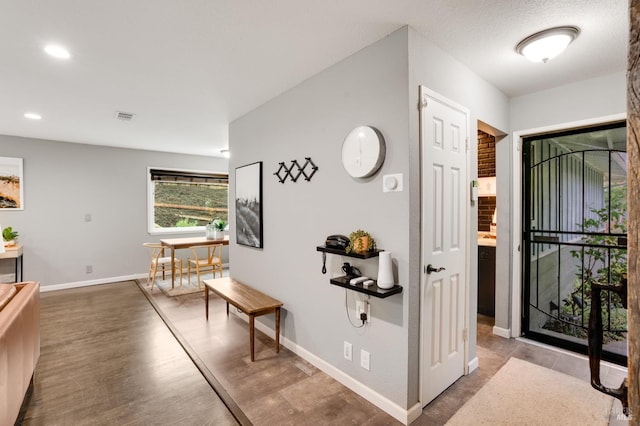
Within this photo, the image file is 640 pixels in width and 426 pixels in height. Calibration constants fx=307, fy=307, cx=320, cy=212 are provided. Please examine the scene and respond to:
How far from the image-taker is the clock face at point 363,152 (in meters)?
1.98

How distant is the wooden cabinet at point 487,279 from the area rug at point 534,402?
1135 millimetres

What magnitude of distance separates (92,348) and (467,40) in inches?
159

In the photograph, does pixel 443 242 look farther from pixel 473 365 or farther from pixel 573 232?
pixel 573 232

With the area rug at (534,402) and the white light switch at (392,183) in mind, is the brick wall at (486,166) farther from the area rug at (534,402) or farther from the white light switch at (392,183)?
the white light switch at (392,183)

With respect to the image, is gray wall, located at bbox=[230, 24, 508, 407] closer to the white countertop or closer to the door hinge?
the door hinge

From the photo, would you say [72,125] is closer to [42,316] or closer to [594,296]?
[42,316]

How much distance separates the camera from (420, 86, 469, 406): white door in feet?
6.49

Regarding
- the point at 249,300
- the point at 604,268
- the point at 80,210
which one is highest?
the point at 80,210

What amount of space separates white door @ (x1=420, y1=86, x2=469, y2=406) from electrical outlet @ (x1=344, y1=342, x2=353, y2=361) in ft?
1.66

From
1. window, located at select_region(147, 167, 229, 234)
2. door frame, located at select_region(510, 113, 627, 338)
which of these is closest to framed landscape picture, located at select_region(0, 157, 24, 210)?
window, located at select_region(147, 167, 229, 234)

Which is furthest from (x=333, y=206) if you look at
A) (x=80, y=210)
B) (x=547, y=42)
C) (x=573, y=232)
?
(x=80, y=210)

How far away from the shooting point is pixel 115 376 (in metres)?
2.43

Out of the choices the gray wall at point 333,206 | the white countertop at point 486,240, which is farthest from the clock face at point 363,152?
the white countertop at point 486,240

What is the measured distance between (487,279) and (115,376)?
3775 mm
